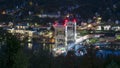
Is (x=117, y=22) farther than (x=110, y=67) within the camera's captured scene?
Yes

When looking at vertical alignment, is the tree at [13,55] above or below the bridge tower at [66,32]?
above

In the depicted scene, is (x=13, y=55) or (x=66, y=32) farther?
(x=66, y=32)

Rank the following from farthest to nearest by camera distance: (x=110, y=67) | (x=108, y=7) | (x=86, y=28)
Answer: (x=108, y=7), (x=86, y=28), (x=110, y=67)

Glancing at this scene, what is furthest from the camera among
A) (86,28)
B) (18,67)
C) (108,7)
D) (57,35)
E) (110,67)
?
(108,7)

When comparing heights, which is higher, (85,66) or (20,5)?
(20,5)

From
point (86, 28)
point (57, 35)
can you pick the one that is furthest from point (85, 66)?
point (86, 28)

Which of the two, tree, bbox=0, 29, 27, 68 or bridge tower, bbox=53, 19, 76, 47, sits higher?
tree, bbox=0, 29, 27, 68

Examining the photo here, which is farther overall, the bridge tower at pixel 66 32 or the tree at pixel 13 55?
the bridge tower at pixel 66 32

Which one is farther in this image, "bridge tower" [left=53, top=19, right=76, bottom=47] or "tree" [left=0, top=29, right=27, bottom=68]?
"bridge tower" [left=53, top=19, right=76, bottom=47]

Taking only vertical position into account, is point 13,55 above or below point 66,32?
above

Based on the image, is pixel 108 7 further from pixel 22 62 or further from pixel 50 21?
pixel 22 62
